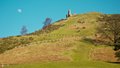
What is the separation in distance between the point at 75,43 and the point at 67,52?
36.7 ft

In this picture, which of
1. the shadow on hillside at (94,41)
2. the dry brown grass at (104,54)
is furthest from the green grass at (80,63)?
the shadow on hillside at (94,41)

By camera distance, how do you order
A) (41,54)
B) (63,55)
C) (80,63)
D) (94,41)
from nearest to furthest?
(80,63)
(63,55)
(41,54)
(94,41)

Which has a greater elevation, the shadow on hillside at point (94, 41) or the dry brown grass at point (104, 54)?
the shadow on hillside at point (94, 41)

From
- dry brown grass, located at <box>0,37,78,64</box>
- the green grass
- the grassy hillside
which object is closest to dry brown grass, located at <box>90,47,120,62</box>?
the grassy hillside

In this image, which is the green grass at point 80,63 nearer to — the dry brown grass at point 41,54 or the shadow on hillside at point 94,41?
the dry brown grass at point 41,54

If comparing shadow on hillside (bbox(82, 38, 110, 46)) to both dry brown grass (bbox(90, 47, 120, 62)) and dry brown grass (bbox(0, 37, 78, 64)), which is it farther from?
dry brown grass (bbox(90, 47, 120, 62))

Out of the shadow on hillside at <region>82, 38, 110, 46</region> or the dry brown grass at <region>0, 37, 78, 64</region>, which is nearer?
the dry brown grass at <region>0, 37, 78, 64</region>

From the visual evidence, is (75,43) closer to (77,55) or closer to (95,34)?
(77,55)

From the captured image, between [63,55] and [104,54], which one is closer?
[104,54]


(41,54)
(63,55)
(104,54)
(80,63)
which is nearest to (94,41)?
(104,54)

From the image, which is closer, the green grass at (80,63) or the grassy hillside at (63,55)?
the green grass at (80,63)

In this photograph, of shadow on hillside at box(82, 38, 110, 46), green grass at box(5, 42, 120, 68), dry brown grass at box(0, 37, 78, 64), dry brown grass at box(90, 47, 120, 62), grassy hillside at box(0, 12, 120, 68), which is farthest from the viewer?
shadow on hillside at box(82, 38, 110, 46)

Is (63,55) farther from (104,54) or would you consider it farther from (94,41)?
(94,41)

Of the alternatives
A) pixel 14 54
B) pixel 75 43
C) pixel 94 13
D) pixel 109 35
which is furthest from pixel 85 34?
pixel 94 13
